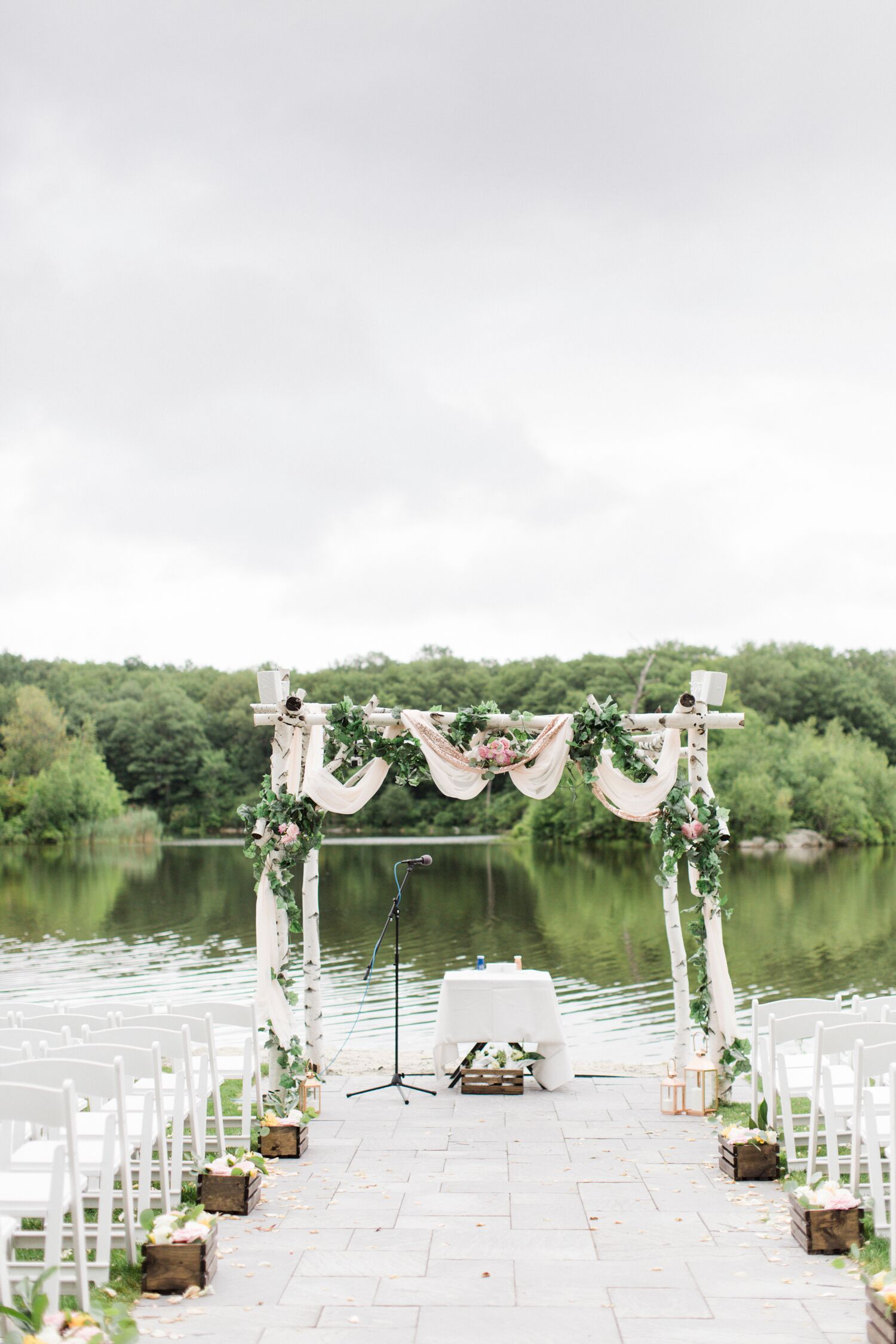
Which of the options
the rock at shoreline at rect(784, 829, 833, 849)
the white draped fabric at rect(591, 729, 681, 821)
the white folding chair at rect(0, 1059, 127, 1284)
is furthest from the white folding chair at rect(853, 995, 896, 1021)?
the rock at shoreline at rect(784, 829, 833, 849)

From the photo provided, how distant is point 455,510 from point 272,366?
2061 cm

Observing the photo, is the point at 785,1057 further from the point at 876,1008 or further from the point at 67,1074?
the point at 67,1074

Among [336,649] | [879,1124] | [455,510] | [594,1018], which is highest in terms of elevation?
[455,510]

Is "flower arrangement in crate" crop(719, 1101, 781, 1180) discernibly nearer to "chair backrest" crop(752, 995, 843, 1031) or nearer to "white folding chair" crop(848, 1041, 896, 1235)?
"chair backrest" crop(752, 995, 843, 1031)

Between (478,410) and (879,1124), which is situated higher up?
(478,410)

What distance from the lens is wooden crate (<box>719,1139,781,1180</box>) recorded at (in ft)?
19.2

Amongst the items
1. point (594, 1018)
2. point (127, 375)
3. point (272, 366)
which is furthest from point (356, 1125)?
point (127, 375)

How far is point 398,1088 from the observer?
8445mm

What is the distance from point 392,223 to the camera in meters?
19.0

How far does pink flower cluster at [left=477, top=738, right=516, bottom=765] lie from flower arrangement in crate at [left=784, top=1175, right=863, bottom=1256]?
3900 mm

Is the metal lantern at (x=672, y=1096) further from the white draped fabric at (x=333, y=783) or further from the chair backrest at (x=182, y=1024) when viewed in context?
the chair backrest at (x=182, y=1024)

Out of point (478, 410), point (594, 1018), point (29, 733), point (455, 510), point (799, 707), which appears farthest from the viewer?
point (799, 707)

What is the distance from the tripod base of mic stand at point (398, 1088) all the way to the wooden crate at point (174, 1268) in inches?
163

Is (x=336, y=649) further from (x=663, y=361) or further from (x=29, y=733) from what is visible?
(x=663, y=361)
